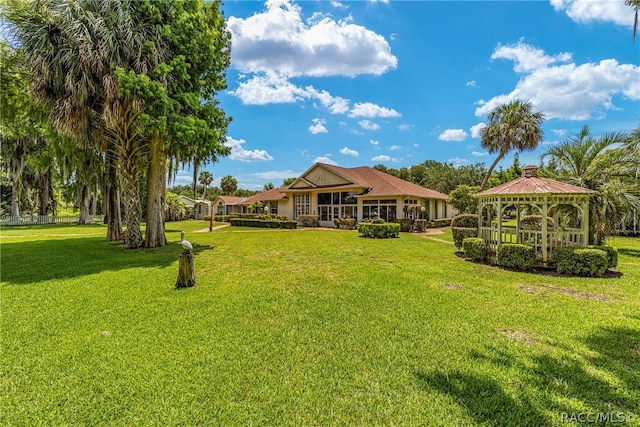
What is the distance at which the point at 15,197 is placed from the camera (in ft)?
95.2

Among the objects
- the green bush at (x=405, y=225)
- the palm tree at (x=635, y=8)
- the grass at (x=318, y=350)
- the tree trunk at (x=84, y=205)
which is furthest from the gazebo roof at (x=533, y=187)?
the tree trunk at (x=84, y=205)

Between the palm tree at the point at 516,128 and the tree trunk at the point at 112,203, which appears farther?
the palm tree at the point at 516,128

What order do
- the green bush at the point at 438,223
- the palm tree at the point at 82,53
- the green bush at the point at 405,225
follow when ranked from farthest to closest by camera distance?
the green bush at the point at 438,223
the green bush at the point at 405,225
the palm tree at the point at 82,53

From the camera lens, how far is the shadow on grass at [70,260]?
26.2 ft

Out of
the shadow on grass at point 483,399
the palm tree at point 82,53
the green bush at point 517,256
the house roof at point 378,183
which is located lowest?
the shadow on grass at point 483,399

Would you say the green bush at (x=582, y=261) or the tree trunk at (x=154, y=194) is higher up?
the tree trunk at (x=154, y=194)

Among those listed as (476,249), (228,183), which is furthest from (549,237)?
(228,183)

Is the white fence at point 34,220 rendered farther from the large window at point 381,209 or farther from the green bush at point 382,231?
the green bush at point 382,231

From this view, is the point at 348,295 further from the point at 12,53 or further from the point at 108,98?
the point at 12,53

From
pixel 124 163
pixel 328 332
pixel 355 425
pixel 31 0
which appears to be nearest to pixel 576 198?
pixel 328 332

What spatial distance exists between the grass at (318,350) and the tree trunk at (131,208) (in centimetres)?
510

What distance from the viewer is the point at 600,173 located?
10.4 meters

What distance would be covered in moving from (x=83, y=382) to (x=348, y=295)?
444 centimetres

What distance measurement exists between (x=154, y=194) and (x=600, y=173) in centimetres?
1790
